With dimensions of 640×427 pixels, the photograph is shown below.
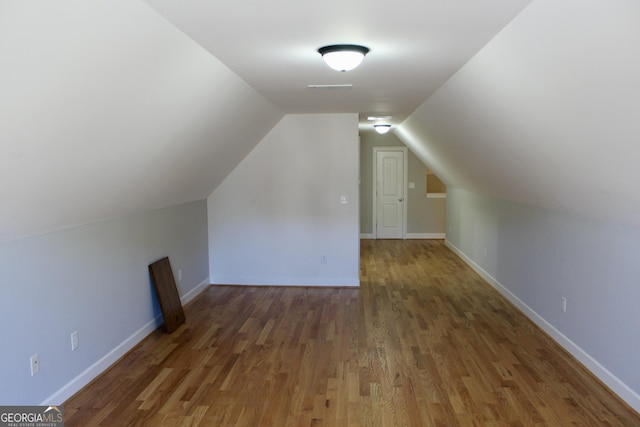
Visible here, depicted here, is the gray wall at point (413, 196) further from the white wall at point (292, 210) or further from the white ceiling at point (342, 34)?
the white ceiling at point (342, 34)

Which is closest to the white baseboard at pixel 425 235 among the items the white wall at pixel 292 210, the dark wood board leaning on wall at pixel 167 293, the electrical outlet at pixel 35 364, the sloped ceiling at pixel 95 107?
the white wall at pixel 292 210

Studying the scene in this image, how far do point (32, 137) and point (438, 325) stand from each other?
12.3ft

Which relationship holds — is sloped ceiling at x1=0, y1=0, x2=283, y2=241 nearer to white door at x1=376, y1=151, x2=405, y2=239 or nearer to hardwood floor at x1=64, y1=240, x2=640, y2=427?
hardwood floor at x1=64, y1=240, x2=640, y2=427

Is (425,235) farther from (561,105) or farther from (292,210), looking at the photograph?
(561,105)

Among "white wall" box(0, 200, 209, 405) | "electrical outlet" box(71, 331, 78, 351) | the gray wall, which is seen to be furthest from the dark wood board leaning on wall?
the gray wall

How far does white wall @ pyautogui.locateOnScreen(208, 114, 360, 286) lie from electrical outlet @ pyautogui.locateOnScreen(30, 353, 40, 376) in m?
3.31

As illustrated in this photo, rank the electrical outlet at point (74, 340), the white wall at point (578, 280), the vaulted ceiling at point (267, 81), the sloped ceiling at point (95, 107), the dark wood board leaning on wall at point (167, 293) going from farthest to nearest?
1. the dark wood board leaning on wall at point (167, 293)
2. the electrical outlet at point (74, 340)
3. the white wall at point (578, 280)
4. the vaulted ceiling at point (267, 81)
5. the sloped ceiling at point (95, 107)

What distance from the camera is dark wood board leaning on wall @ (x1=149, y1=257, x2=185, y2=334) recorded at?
4.39 m

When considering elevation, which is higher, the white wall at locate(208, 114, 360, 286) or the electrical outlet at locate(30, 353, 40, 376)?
the white wall at locate(208, 114, 360, 286)

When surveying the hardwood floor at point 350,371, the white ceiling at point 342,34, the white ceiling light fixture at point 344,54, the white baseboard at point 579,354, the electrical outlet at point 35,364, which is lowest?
the hardwood floor at point 350,371

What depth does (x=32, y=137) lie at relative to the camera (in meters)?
2.06

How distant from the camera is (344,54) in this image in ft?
8.92

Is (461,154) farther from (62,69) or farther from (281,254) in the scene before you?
(62,69)

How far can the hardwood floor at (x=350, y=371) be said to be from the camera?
116 inches
